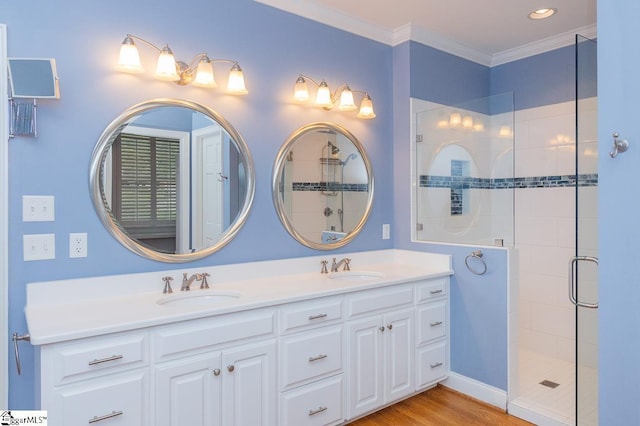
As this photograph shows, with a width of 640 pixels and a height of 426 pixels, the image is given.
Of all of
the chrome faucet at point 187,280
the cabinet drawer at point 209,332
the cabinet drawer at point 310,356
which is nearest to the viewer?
the cabinet drawer at point 209,332

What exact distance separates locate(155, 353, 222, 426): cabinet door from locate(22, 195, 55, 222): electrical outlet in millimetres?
872

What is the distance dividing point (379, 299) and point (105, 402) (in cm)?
148

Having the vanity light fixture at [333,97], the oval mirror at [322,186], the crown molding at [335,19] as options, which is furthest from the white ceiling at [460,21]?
the oval mirror at [322,186]

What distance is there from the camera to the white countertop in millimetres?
1676

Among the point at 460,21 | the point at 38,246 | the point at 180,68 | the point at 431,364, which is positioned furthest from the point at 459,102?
the point at 38,246

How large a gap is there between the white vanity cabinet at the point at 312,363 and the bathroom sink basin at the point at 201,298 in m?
0.34

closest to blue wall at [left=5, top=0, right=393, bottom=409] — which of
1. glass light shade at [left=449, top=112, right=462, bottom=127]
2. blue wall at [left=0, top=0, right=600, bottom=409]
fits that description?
blue wall at [left=0, top=0, right=600, bottom=409]

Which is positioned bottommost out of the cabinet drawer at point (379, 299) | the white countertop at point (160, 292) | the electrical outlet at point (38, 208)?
the cabinet drawer at point (379, 299)

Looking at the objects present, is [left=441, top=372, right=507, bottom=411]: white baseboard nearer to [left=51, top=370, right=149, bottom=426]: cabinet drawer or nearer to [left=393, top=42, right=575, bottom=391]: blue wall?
[left=393, top=42, right=575, bottom=391]: blue wall

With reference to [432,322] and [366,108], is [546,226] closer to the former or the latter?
[432,322]

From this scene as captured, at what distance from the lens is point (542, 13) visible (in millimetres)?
2959

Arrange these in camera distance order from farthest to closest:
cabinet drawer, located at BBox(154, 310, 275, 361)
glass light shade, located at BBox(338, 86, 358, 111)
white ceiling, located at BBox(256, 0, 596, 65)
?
glass light shade, located at BBox(338, 86, 358, 111) → white ceiling, located at BBox(256, 0, 596, 65) → cabinet drawer, located at BBox(154, 310, 275, 361)

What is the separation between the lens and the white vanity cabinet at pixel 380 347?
2.41 m

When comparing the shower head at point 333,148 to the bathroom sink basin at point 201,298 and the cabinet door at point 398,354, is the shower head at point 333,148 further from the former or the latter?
the bathroom sink basin at point 201,298
